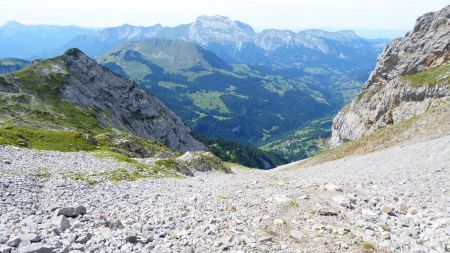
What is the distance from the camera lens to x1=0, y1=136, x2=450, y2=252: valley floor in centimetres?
1817

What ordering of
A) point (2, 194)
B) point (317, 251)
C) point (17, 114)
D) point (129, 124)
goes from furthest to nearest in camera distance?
point (129, 124)
point (17, 114)
point (2, 194)
point (317, 251)

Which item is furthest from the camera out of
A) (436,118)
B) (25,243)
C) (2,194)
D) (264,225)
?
(436,118)

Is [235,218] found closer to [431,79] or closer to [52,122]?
[52,122]

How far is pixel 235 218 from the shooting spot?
887 inches

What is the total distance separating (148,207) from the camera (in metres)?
27.3

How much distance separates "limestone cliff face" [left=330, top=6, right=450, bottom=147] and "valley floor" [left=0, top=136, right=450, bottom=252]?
355ft

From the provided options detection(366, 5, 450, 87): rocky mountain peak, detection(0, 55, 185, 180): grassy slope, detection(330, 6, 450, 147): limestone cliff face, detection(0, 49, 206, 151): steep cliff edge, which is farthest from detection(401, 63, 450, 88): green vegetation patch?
detection(0, 49, 206, 151): steep cliff edge

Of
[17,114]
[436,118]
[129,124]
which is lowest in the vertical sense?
[129,124]

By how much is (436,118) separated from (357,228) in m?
61.0

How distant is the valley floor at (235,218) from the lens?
18.2m

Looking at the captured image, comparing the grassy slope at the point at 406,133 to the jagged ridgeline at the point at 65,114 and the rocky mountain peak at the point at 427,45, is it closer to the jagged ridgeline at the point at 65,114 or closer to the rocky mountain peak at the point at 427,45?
the jagged ridgeline at the point at 65,114

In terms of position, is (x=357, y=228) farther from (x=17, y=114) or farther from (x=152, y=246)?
(x=17, y=114)

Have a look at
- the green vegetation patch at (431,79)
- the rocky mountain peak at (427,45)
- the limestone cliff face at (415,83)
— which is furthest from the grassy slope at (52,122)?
the rocky mountain peak at (427,45)

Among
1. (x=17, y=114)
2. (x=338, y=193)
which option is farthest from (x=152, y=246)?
(x=17, y=114)
